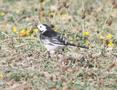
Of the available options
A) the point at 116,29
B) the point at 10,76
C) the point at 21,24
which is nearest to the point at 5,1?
the point at 21,24

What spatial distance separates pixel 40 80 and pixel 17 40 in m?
2.04

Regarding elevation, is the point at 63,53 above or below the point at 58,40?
below

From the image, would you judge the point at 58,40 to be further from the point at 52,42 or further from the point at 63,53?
the point at 63,53

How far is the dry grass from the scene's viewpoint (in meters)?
7.53

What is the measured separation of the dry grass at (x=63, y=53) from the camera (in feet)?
24.7

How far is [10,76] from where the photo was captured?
7.65m

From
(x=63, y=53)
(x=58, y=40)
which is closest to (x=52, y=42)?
(x=58, y=40)

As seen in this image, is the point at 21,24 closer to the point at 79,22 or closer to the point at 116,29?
the point at 79,22

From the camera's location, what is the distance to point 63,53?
867 centimetres

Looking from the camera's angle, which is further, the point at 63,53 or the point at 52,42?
the point at 63,53

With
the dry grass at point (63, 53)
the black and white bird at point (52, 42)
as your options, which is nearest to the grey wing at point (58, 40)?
the black and white bird at point (52, 42)

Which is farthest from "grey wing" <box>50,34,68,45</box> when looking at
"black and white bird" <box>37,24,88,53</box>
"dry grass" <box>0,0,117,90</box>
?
"dry grass" <box>0,0,117,90</box>

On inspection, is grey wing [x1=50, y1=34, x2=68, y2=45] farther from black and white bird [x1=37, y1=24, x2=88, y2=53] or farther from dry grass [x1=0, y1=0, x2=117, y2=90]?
dry grass [x1=0, y1=0, x2=117, y2=90]

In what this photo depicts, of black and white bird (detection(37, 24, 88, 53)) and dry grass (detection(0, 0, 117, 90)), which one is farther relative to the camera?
black and white bird (detection(37, 24, 88, 53))
